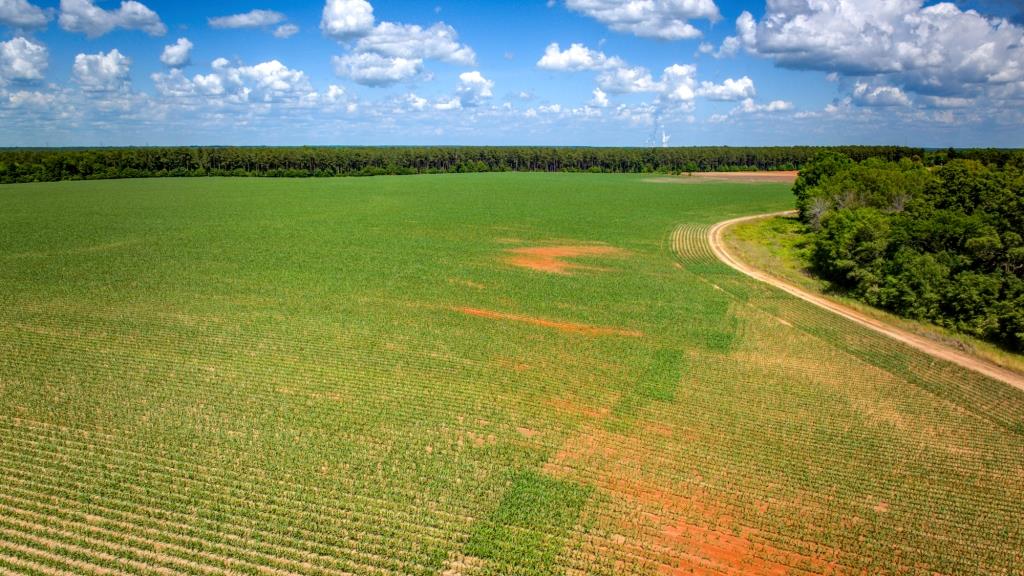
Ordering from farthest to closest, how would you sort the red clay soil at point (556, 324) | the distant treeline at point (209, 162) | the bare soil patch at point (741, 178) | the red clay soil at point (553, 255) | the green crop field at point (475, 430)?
the bare soil patch at point (741, 178) → the distant treeline at point (209, 162) → the red clay soil at point (553, 255) → the red clay soil at point (556, 324) → the green crop field at point (475, 430)

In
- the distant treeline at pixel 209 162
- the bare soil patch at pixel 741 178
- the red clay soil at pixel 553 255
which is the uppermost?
the distant treeline at pixel 209 162

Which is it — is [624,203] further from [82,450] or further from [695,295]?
[82,450]

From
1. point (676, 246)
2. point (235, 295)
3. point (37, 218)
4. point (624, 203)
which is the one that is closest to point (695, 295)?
point (676, 246)

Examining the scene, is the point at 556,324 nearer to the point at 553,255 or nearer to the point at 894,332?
the point at 553,255

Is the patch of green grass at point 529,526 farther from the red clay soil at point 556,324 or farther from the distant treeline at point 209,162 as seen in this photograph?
the distant treeline at point 209,162

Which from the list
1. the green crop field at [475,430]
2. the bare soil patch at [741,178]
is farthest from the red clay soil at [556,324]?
the bare soil patch at [741,178]

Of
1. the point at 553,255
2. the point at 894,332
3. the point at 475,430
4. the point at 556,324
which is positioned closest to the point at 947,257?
the point at 894,332
